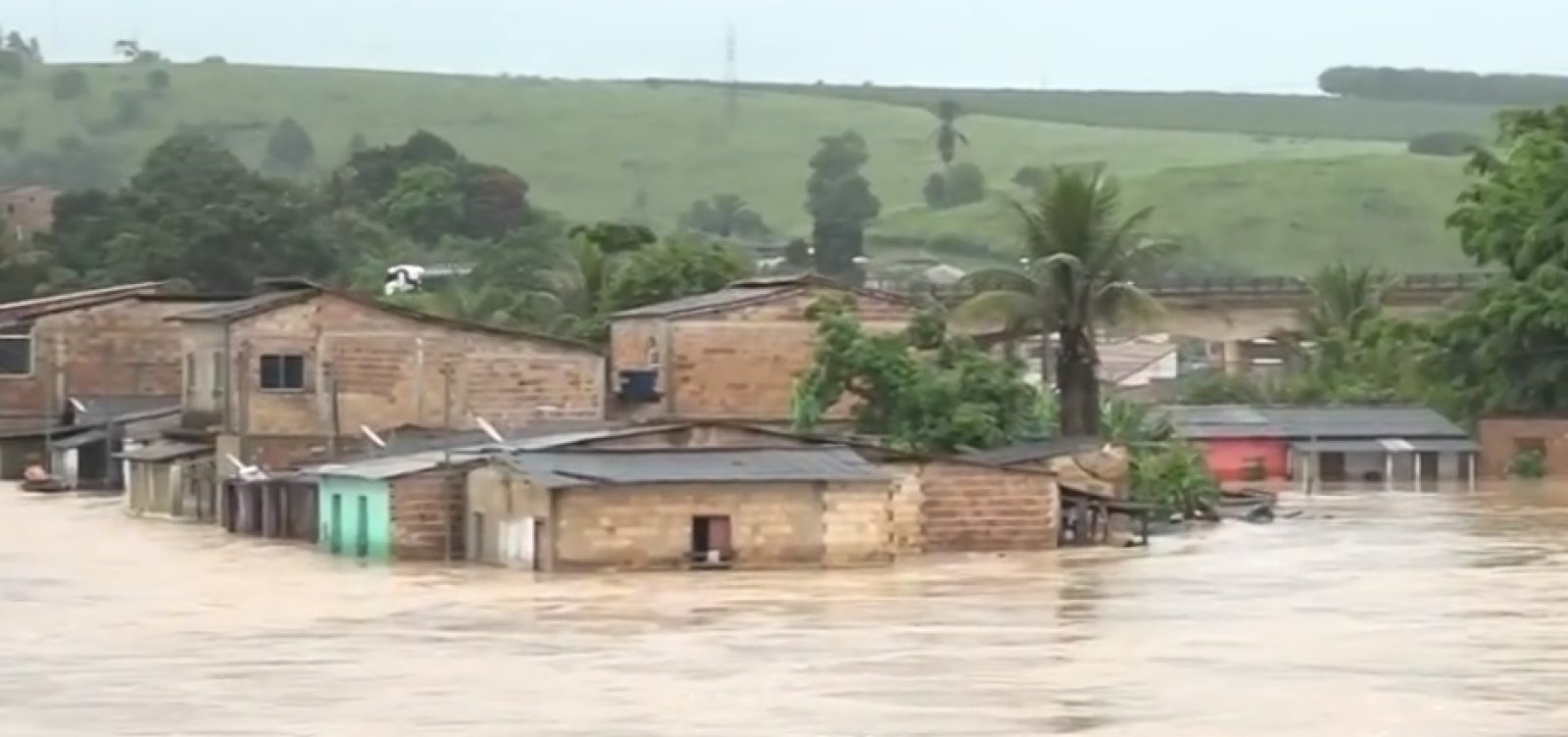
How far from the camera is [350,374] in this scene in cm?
5222

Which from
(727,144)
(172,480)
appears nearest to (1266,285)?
→ (172,480)

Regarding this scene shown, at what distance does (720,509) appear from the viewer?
38719 millimetres

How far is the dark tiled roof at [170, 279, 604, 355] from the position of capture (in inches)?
2050

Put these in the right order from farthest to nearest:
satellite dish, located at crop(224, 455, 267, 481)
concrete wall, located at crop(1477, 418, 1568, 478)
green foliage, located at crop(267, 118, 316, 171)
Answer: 1. green foliage, located at crop(267, 118, 316, 171)
2. concrete wall, located at crop(1477, 418, 1568, 478)
3. satellite dish, located at crop(224, 455, 267, 481)

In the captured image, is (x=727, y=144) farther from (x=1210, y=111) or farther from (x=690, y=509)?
(x=690, y=509)

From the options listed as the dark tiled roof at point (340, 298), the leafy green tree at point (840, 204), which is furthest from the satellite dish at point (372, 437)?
the leafy green tree at point (840, 204)

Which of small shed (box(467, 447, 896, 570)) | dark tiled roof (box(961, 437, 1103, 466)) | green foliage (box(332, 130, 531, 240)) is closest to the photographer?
small shed (box(467, 447, 896, 570))

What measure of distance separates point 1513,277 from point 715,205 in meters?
82.4

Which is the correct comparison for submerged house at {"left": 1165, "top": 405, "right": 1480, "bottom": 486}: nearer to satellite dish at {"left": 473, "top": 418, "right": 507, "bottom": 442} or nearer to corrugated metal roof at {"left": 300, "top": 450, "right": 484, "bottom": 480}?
satellite dish at {"left": 473, "top": 418, "right": 507, "bottom": 442}

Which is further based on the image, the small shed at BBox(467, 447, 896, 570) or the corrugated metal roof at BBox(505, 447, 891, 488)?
the small shed at BBox(467, 447, 896, 570)

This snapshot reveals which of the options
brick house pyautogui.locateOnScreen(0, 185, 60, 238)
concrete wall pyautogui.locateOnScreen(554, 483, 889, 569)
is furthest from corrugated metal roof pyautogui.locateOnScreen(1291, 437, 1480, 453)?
brick house pyautogui.locateOnScreen(0, 185, 60, 238)

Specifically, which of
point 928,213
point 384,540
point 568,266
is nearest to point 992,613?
point 384,540

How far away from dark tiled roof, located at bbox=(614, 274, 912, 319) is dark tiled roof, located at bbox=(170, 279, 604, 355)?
163cm

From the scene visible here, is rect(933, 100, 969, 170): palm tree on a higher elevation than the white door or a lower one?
higher
